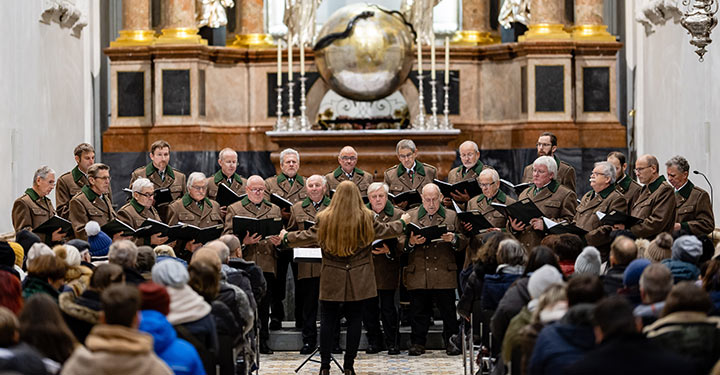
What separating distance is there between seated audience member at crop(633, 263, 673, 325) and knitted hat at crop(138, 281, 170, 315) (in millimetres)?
2383

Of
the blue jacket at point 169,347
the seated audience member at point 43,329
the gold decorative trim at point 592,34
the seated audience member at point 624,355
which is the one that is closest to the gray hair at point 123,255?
the blue jacket at point 169,347

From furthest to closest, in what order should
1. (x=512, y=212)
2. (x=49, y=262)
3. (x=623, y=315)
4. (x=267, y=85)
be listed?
(x=267, y=85) → (x=512, y=212) → (x=49, y=262) → (x=623, y=315)

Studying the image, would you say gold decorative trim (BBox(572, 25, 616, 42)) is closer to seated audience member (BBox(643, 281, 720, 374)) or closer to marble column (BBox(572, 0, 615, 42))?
marble column (BBox(572, 0, 615, 42))

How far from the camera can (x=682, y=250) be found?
717 centimetres

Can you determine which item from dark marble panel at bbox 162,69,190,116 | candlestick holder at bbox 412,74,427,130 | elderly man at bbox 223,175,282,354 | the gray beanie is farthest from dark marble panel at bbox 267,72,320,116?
the gray beanie

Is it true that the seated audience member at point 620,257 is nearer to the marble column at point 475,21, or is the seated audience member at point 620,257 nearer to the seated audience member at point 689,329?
the seated audience member at point 689,329

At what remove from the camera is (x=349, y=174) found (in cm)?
1170

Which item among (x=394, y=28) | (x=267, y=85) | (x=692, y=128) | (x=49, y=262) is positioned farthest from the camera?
(x=267, y=85)

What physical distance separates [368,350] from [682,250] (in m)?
4.29

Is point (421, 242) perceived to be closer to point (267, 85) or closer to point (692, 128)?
point (692, 128)

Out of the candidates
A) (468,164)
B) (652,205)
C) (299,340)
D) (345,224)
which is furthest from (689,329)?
(468,164)

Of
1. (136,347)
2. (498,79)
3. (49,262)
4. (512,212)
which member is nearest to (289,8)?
(498,79)

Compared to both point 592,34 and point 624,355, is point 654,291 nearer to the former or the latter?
point 624,355

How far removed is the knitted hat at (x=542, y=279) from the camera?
6469 millimetres
